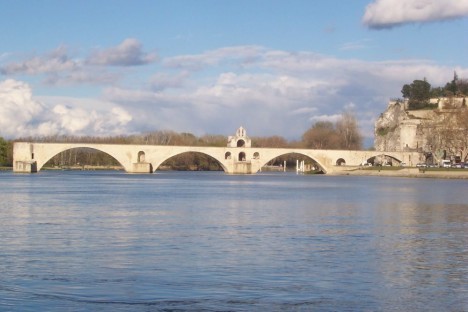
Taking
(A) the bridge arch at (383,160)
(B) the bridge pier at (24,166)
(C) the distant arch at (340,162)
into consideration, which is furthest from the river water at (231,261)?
(A) the bridge arch at (383,160)

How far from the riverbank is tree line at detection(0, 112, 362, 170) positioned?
784 inches

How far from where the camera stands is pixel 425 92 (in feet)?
436

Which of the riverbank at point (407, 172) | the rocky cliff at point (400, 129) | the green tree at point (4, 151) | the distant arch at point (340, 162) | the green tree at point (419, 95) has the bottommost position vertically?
the riverbank at point (407, 172)

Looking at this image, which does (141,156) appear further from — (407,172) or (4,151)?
(407,172)

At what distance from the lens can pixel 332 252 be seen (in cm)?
1966

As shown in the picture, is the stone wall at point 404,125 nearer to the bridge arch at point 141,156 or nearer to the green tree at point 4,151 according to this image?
the bridge arch at point 141,156

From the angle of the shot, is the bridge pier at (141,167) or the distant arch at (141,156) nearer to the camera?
the distant arch at (141,156)

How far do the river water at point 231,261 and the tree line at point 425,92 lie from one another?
103 m

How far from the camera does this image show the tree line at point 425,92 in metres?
133

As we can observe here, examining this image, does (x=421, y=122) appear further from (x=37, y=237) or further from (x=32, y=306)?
(x=32, y=306)

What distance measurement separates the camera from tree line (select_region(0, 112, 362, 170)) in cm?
12862

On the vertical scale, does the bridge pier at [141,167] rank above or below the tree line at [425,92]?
below

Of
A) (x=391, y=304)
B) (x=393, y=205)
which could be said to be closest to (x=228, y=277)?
(x=391, y=304)

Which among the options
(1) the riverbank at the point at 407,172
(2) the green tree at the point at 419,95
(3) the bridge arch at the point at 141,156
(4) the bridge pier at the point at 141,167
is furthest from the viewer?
(2) the green tree at the point at 419,95
